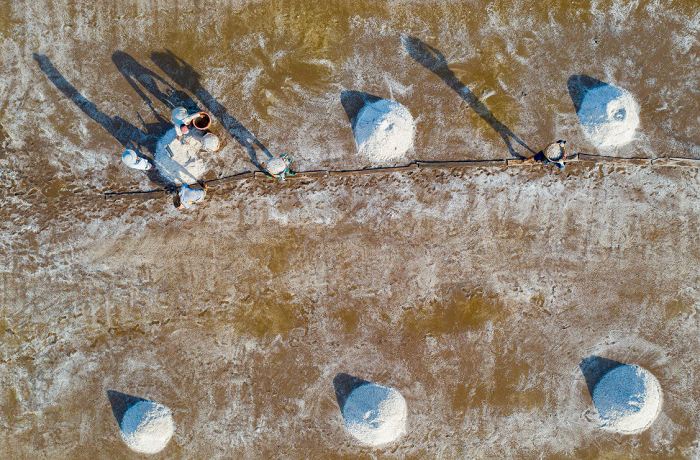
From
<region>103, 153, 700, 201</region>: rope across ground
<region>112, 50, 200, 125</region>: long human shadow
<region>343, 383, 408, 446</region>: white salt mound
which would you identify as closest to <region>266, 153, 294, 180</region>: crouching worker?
<region>103, 153, 700, 201</region>: rope across ground

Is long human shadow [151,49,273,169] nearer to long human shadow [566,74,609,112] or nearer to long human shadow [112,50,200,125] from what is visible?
long human shadow [112,50,200,125]

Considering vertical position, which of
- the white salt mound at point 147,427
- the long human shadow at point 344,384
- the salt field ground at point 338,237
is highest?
the salt field ground at point 338,237

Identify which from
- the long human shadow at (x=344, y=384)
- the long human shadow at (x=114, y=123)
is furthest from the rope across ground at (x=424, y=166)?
the long human shadow at (x=344, y=384)

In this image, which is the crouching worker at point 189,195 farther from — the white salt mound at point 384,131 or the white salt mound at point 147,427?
the white salt mound at point 147,427

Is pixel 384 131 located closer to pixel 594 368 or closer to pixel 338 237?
pixel 338 237

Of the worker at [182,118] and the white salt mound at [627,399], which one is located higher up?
the worker at [182,118]

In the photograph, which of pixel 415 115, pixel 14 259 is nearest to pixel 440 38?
pixel 415 115
